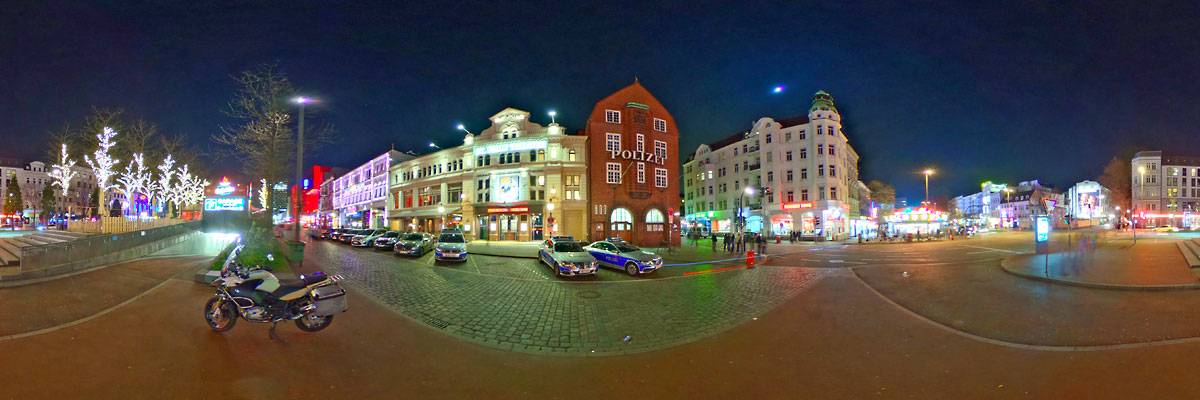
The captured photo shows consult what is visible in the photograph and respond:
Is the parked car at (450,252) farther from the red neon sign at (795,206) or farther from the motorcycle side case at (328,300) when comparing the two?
the red neon sign at (795,206)

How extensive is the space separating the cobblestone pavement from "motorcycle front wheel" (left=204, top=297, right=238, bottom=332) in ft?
9.32

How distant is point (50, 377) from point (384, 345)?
12.6 feet

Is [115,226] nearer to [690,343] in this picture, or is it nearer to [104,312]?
[104,312]

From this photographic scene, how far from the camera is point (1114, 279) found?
12.8 metres

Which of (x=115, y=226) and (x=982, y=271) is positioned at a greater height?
(x=115, y=226)

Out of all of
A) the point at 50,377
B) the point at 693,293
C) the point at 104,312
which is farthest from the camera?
the point at 693,293

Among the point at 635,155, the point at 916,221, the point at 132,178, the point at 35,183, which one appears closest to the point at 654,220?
the point at 635,155

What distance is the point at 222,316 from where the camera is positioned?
25.4ft

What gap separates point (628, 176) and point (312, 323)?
105 feet

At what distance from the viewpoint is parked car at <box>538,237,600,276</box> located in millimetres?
16297

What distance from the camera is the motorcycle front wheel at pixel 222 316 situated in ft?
25.2

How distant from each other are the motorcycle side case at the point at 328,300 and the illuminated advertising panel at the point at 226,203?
2838 cm

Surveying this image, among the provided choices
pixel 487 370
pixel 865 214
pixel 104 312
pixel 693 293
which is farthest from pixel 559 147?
pixel 865 214

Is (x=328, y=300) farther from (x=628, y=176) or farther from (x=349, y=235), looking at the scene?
(x=349, y=235)
